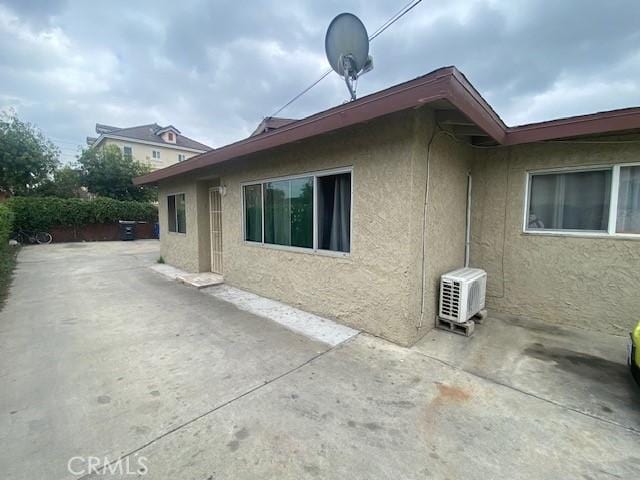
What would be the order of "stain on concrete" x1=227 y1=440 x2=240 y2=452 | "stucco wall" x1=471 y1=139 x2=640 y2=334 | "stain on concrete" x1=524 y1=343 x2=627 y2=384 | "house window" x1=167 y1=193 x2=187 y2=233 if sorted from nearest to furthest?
"stain on concrete" x1=227 y1=440 x2=240 y2=452
"stain on concrete" x1=524 y1=343 x2=627 y2=384
"stucco wall" x1=471 y1=139 x2=640 y2=334
"house window" x1=167 y1=193 x2=187 y2=233

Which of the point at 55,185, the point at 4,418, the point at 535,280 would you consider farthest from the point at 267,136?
the point at 55,185

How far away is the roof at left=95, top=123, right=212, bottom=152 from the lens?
25.4 meters

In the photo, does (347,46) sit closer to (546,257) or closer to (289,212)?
(289,212)

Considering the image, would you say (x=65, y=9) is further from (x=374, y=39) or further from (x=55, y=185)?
(x=55, y=185)

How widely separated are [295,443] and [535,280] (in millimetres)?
4125

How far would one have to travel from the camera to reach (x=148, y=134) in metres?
27.0

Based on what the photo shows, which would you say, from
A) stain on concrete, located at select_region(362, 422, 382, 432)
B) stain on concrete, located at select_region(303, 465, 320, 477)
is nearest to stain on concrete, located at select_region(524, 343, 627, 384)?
stain on concrete, located at select_region(362, 422, 382, 432)

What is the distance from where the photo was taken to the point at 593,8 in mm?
5148

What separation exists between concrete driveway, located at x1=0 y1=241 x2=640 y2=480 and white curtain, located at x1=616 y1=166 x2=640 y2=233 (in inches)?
56.8

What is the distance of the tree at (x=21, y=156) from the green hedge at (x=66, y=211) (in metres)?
5.09

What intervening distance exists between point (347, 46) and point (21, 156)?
22.3 m

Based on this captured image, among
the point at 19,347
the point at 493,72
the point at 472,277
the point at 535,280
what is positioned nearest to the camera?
the point at 19,347

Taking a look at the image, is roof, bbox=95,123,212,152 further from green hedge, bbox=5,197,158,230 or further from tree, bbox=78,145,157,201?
green hedge, bbox=5,197,158,230

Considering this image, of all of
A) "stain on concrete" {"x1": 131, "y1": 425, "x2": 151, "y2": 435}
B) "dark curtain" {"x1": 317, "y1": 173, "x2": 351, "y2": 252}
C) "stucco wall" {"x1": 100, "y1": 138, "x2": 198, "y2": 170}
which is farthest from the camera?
"stucco wall" {"x1": 100, "y1": 138, "x2": 198, "y2": 170}
